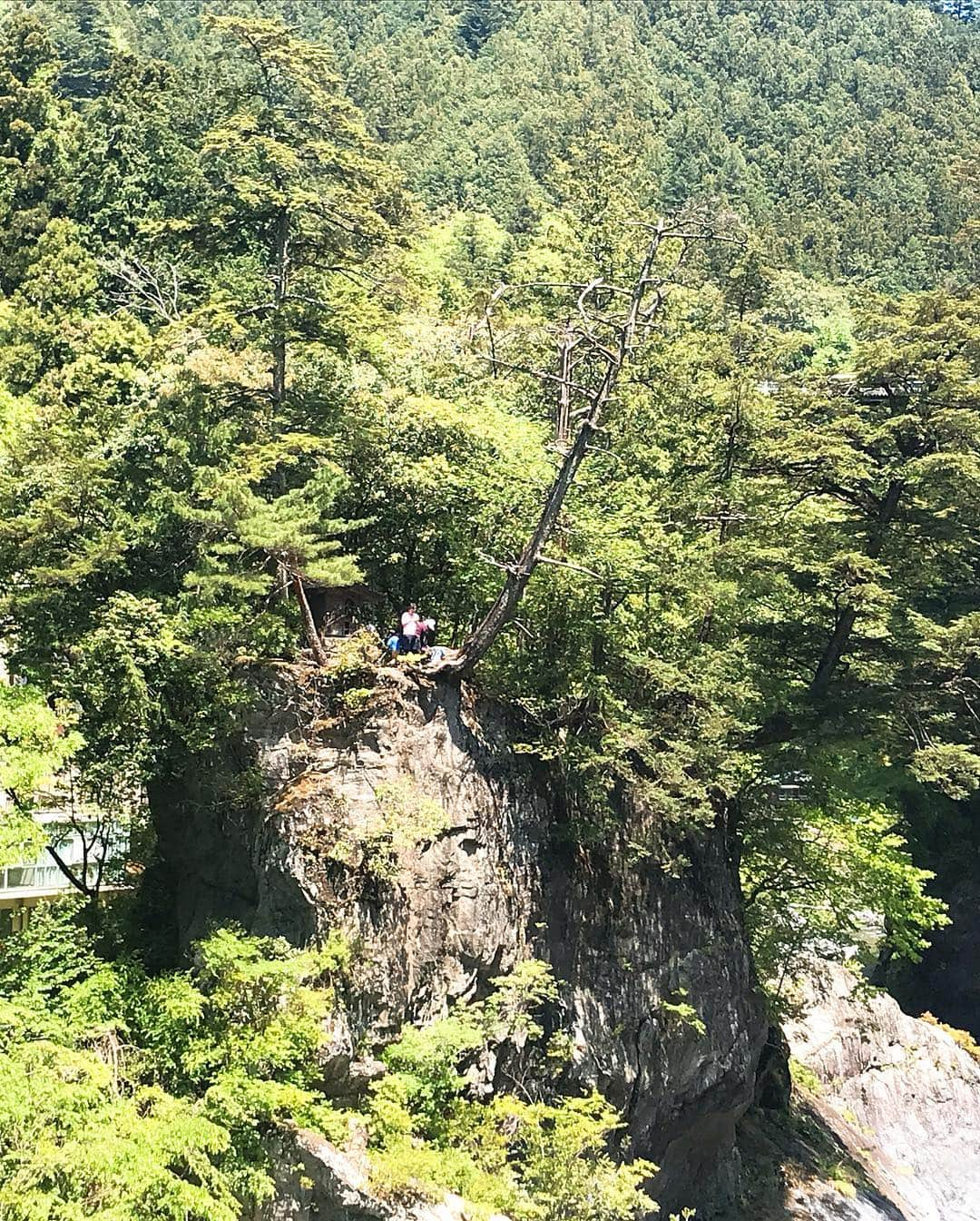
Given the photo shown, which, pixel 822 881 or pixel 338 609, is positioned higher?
pixel 338 609

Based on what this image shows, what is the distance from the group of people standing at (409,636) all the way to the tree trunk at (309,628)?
113 centimetres

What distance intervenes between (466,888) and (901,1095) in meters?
16.7

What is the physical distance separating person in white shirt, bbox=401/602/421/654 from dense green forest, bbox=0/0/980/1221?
1.12 meters

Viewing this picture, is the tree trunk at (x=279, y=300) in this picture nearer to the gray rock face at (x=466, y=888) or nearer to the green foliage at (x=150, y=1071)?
the gray rock face at (x=466, y=888)

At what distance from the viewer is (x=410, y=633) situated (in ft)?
51.1

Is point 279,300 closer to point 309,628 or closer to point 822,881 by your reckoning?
point 309,628

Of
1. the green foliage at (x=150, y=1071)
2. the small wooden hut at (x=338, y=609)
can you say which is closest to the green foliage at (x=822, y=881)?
the small wooden hut at (x=338, y=609)

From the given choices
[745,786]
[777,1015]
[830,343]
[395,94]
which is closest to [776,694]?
[745,786]

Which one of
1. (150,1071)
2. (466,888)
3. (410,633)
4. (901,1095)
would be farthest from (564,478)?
(901,1095)

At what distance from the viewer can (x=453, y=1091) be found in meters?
14.1

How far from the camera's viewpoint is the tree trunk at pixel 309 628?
14.3 m

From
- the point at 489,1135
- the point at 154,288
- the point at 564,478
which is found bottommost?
the point at 489,1135

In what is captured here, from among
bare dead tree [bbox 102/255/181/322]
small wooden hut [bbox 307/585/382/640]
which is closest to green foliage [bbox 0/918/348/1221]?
small wooden hut [bbox 307/585/382/640]

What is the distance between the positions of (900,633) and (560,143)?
4716cm
